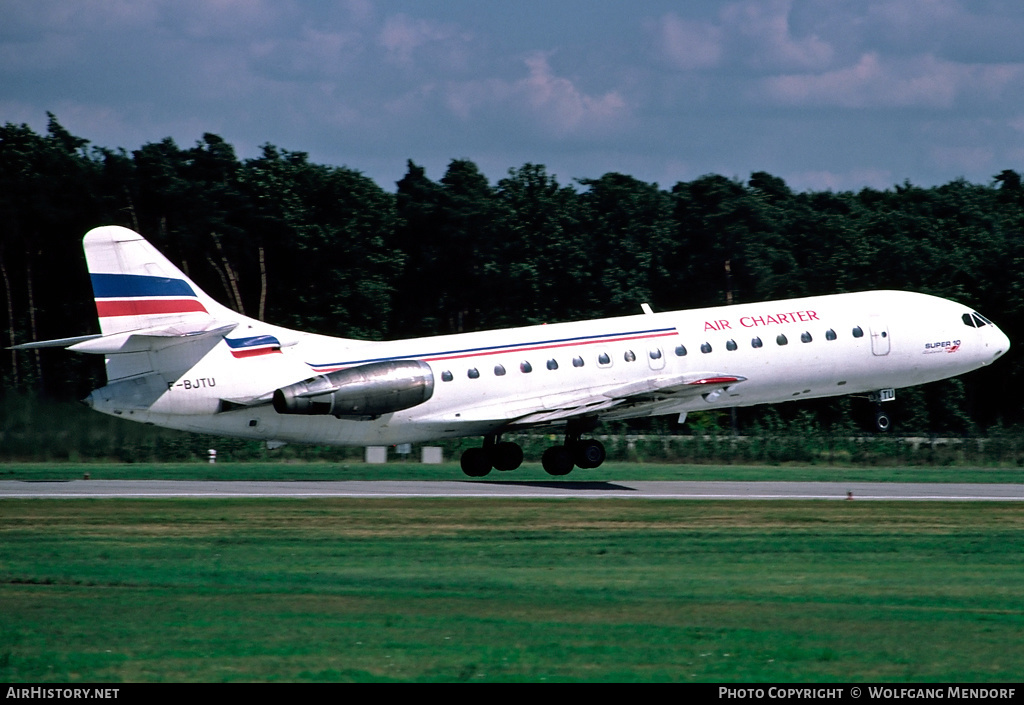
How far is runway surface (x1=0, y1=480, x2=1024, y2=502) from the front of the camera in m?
38.0

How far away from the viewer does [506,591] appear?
892 inches

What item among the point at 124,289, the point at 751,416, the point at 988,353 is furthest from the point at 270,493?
the point at 751,416

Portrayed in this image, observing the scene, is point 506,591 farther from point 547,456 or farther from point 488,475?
point 488,475

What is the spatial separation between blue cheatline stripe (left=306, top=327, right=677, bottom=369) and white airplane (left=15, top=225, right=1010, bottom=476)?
40 mm

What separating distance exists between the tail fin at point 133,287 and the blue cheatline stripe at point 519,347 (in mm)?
3718

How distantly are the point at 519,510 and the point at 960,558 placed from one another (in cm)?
1134

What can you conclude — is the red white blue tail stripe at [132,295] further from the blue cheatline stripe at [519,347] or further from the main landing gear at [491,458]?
the main landing gear at [491,458]

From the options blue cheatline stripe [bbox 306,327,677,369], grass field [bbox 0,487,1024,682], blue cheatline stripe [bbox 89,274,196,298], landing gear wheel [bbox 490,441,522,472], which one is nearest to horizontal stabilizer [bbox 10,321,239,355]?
blue cheatline stripe [bbox 89,274,196,298]

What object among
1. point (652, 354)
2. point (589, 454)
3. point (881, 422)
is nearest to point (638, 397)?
point (652, 354)

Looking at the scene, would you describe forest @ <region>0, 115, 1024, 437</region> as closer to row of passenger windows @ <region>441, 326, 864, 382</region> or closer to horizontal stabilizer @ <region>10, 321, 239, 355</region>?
row of passenger windows @ <region>441, 326, 864, 382</region>

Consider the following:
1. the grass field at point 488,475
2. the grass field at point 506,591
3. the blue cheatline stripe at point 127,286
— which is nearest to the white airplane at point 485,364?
the blue cheatline stripe at point 127,286

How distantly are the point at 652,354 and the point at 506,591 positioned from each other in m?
18.3

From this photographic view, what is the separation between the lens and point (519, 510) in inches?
1364

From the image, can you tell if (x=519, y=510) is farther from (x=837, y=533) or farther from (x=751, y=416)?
(x=751, y=416)
